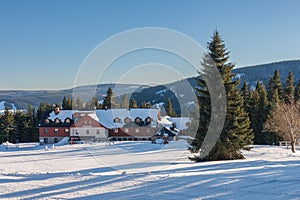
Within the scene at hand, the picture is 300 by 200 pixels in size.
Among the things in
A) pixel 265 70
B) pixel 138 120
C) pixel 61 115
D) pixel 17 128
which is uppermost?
pixel 265 70

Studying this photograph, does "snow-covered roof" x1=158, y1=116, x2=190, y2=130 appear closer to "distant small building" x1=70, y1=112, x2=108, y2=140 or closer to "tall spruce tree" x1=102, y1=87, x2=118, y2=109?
"tall spruce tree" x1=102, y1=87, x2=118, y2=109

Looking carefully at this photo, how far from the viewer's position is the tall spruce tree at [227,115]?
17094 mm

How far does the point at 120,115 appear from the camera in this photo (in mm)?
47156

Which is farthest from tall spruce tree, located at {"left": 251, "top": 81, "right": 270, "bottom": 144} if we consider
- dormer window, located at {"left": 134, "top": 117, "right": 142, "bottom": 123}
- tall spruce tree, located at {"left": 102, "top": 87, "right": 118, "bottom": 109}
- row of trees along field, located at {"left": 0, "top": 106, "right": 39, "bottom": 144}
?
row of trees along field, located at {"left": 0, "top": 106, "right": 39, "bottom": 144}

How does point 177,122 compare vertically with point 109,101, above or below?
below

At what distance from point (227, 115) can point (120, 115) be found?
31136mm

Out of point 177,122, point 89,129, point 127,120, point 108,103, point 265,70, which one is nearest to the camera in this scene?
point 89,129

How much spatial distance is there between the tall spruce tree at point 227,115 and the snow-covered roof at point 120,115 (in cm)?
2846

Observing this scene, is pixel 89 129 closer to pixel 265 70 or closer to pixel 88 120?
pixel 88 120

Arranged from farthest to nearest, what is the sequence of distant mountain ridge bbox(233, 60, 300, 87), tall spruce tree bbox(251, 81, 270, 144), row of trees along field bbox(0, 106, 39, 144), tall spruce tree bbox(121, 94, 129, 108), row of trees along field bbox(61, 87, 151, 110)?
distant mountain ridge bbox(233, 60, 300, 87) → tall spruce tree bbox(121, 94, 129, 108) → row of trees along field bbox(61, 87, 151, 110) → row of trees along field bbox(0, 106, 39, 144) → tall spruce tree bbox(251, 81, 270, 144)

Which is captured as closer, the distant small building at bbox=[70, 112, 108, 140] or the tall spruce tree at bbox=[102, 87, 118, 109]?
the distant small building at bbox=[70, 112, 108, 140]

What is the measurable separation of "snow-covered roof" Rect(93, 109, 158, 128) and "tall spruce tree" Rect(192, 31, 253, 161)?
28.5m

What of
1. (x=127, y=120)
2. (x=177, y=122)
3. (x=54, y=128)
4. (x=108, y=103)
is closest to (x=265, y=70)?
(x=177, y=122)

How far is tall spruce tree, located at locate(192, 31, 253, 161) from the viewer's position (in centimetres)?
1709
